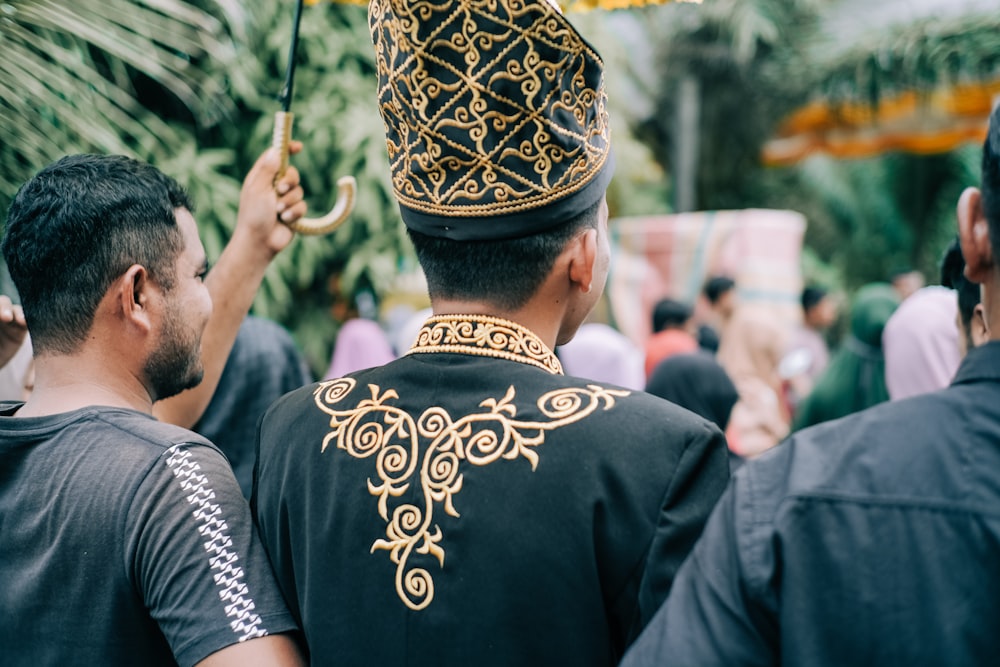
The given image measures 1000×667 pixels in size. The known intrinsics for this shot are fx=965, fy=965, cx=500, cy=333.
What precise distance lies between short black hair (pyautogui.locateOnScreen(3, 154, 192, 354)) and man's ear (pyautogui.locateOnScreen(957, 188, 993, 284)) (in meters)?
1.45

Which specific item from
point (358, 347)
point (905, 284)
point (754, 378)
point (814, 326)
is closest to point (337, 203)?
point (358, 347)

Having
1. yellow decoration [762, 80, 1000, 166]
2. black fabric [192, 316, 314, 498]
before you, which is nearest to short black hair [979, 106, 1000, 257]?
black fabric [192, 316, 314, 498]

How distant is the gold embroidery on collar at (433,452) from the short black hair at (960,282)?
115 centimetres

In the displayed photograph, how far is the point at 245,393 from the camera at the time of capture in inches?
132

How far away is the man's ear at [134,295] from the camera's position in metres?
1.86

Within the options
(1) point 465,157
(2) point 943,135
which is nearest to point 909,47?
(2) point 943,135

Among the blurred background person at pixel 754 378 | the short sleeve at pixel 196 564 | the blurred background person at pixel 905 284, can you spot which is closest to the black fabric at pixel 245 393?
the short sleeve at pixel 196 564

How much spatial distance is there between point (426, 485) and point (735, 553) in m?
0.49

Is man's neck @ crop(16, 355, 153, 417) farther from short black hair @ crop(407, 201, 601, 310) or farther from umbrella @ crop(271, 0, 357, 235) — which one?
short black hair @ crop(407, 201, 601, 310)

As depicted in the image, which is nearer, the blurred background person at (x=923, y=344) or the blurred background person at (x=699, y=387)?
the blurred background person at (x=923, y=344)

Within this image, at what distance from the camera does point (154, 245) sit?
191cm

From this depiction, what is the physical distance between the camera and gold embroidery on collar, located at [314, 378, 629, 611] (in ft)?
4.80

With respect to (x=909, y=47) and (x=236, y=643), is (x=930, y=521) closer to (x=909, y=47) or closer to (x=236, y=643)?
(x=236, y=643)

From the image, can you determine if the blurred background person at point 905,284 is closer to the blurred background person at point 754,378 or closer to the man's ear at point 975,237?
the blurred background person at point 754,378
